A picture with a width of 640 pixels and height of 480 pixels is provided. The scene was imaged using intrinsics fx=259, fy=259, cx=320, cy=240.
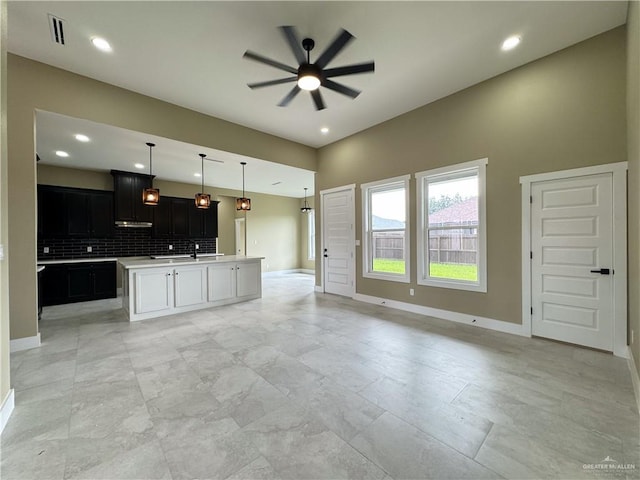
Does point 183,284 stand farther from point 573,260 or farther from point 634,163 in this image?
point 634,163

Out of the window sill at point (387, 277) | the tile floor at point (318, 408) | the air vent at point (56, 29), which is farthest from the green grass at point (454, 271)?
the air vent at point (56, 29)

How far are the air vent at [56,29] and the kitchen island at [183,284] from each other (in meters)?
2.90

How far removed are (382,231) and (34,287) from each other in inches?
206

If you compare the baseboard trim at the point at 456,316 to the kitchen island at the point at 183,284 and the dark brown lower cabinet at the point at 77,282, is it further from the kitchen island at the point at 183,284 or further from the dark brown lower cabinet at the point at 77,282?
the dark brown lower cabinet at the point at 77,282

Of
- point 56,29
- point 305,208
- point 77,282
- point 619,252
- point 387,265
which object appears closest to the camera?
point 56,29

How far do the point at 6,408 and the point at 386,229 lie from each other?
16.5 ft

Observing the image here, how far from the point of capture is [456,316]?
13.1 ft

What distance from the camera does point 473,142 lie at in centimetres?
384

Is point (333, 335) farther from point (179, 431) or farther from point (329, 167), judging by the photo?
point (329, 167)

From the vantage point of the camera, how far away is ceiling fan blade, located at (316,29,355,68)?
2103 mm

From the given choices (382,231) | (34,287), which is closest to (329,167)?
(382,231)

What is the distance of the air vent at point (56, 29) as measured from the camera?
256 centimetres

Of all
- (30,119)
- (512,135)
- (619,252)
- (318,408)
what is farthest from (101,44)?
(619,252)

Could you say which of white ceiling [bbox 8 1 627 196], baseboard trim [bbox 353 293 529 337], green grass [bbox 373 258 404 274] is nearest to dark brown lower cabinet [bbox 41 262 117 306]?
white ceiling [bbox 8 1 627 196]
